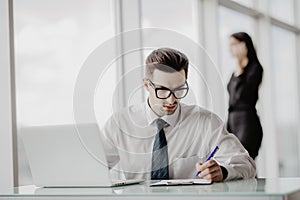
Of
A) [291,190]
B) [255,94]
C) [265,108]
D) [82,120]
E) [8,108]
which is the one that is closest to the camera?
[291,190]

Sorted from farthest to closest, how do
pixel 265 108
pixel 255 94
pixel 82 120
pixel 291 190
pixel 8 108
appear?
pixel 265 108 < pixel 255 94 < pixel 8 108 < pixel 82 120 < pixel 291 190

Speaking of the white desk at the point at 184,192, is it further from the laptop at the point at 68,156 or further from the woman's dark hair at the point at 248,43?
the woman's dark hair at the point at 248,43

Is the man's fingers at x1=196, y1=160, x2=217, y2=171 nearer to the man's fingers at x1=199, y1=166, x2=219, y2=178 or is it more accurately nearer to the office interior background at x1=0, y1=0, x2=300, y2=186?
the man's fingers at x1=199, y1=166, x2=219, y2=178

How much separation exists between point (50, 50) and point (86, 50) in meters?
0.28

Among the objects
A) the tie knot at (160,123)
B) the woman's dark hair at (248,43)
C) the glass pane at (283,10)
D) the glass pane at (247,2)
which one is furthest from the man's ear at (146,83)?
the glass pane at (283,10)

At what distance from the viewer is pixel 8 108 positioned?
294cm

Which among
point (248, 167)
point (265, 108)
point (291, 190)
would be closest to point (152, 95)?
point (248, 167)

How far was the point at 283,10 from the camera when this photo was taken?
5.89 meters

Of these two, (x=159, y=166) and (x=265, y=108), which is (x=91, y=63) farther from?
(x=265, y=108)

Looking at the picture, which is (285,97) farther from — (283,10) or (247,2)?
(247,2)

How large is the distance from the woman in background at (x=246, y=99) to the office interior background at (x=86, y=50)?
179 mm

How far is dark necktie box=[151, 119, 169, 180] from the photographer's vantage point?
2143 mm

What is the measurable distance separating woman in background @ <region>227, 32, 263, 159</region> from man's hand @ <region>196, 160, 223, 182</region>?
7.94 ft

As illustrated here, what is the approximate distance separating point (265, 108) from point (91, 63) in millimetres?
3537
